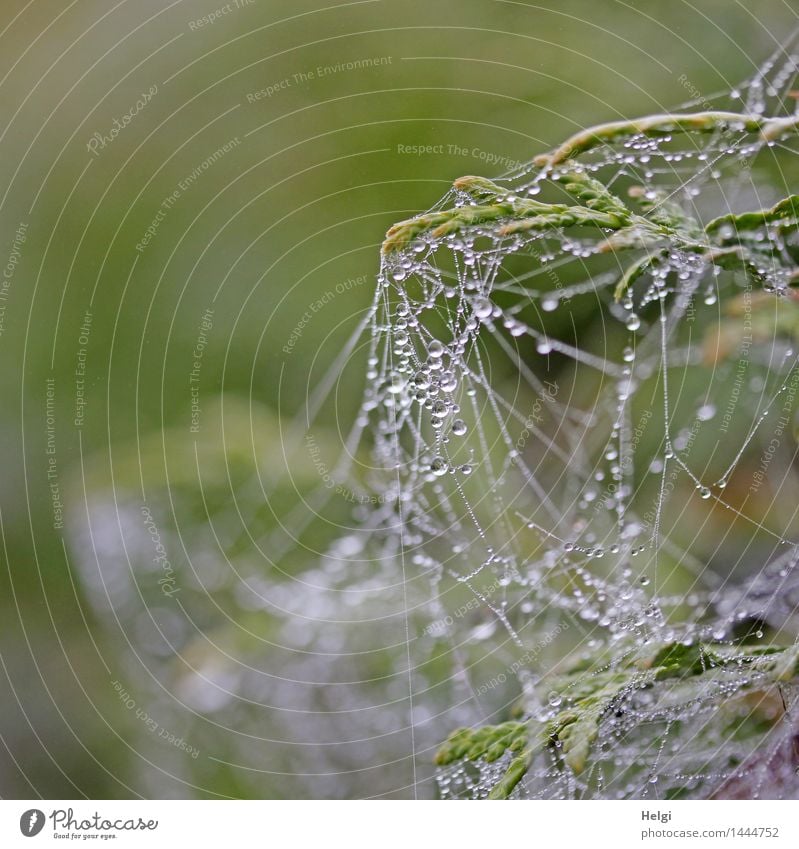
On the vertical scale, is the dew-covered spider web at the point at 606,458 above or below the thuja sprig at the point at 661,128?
below

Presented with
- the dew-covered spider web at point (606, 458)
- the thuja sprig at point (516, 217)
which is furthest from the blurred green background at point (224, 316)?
the thuja sprig at point (516, 217)

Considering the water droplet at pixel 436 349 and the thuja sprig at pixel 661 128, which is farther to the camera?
the water droplet at pixel 436 349

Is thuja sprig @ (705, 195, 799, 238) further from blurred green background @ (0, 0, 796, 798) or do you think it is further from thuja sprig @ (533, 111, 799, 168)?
blurred green background @ (0, 0, 796, 798)

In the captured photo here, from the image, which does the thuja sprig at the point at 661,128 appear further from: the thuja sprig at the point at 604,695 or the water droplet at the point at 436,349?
the thuja sprig at the point at 604,695

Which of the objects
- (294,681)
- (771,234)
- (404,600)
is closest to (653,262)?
(771,234)

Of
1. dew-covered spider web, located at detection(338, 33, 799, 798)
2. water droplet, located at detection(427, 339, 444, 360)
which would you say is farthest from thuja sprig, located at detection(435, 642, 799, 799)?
water droplet, located at detection(427, 339, 444, 360)

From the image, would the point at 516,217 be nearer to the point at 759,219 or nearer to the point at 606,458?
the point at 759,219

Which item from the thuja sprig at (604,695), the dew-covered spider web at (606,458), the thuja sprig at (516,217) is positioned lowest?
the thuja sprig at (604,695)
